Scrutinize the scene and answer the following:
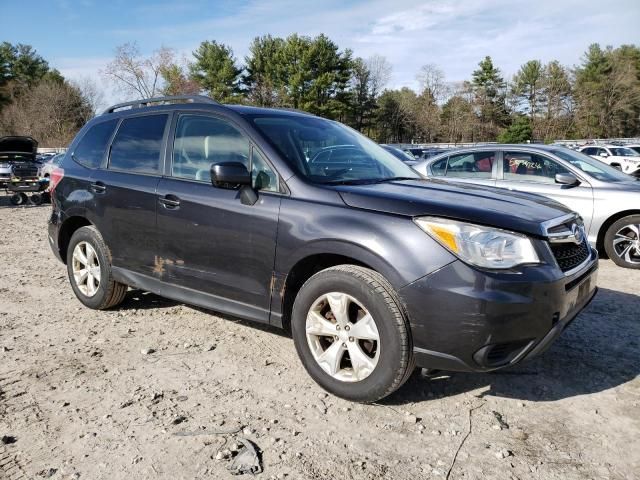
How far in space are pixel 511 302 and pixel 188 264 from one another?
224cm

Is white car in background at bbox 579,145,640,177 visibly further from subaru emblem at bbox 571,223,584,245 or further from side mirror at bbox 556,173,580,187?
subaru emblem at bbox 571,223,584,245

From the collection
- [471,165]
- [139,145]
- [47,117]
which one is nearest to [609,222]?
[471,165]

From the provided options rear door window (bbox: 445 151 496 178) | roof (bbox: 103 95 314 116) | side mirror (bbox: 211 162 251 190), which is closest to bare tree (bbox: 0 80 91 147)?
rear door window (bbox: 445 151 496 178)

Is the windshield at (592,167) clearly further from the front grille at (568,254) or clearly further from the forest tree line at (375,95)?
the forest tree line at (375,95)

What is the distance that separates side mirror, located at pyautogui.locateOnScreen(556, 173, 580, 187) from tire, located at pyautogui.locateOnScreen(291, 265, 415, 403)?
4.86 meters

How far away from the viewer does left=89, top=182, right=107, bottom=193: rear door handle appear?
4.34 m

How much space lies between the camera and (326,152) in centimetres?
365

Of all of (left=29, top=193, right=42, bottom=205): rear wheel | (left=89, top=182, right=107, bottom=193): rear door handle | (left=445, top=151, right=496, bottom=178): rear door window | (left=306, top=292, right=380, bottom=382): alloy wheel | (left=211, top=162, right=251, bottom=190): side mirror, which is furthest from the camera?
(left=29, top=193, right=42, bottom=205): rear wheel

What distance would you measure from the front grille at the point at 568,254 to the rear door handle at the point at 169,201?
2.54m

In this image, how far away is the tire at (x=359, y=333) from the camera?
107 inches

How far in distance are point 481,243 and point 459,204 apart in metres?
0.33

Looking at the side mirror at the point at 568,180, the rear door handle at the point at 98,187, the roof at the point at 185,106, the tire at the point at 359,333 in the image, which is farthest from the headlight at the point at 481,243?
the side mirror at the point at 568,180

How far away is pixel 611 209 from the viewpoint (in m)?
6.51

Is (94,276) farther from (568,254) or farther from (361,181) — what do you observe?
(568,254)
